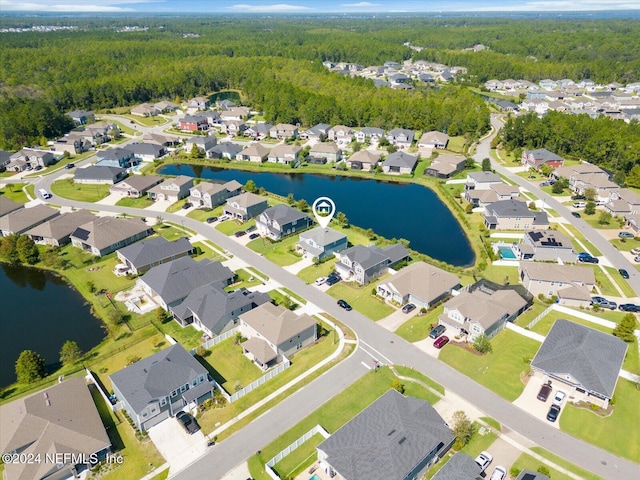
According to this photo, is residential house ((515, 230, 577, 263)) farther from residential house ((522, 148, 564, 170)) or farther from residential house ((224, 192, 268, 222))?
residential house ((224, 192, 268, 222))

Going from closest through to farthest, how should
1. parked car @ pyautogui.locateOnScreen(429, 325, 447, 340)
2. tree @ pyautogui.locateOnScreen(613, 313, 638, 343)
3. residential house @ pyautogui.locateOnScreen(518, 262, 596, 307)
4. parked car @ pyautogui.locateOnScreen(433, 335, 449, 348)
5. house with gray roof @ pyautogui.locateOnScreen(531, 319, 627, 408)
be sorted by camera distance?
house with gray roof @ pyautogui.locateOnScreen(531, 319, 627, 408)
tree @ pyautogui.locateOnScreen(613, 313, 638, 343)
parked car @ pyautogui.locateOnScreen(433, 335, 449, 348)
parked car @ pyautogui.locateOnScreen(429, 325, 447, 340)
residential house @ pyautogui.locateOnScreen(518, 262, 596, 307)

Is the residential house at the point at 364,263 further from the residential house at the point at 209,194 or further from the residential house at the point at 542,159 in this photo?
the residential house at the point at 542,159

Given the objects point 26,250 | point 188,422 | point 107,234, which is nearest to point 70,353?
point 188,422

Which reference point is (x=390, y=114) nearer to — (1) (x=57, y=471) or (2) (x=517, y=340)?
(2) (x=517, y=340)

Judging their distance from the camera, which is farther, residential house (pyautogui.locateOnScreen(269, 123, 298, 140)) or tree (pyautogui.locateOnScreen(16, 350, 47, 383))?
residential house (pyautogui.locateOnScreen(269, 123, 298, 140))

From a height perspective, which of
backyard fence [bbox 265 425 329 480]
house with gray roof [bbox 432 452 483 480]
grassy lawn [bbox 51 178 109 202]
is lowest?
grassy lawn [bbox 51 178 109 202]

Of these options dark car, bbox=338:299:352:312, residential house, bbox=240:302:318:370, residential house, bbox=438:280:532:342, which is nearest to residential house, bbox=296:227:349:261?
dark car, bbox=338:299:352:312

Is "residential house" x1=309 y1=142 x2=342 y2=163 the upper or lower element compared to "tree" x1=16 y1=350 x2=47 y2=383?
lower

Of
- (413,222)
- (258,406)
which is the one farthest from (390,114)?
(258,406)
